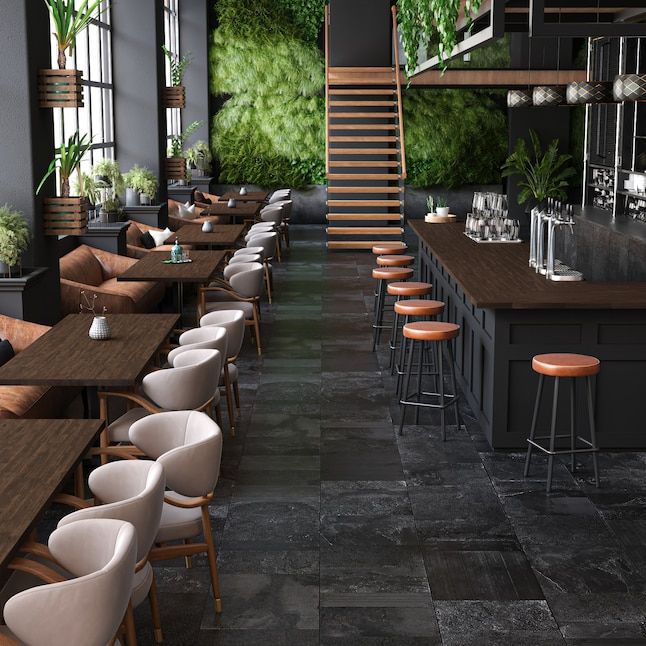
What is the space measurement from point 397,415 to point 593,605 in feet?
9.84

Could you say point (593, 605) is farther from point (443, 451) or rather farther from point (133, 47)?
point (133, 47)

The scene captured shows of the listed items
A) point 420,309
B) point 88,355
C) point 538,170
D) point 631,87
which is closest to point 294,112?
point 538,170

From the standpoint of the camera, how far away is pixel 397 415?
7238 mm

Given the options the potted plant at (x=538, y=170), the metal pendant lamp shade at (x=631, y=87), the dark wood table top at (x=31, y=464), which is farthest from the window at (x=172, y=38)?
the dark wood table top at (x=31, y=464)

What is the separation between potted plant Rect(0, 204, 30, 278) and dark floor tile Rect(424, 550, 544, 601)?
371cm

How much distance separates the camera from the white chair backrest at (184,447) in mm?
3992

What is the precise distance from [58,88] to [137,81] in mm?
5557

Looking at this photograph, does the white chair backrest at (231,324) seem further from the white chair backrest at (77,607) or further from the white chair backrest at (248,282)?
the white chair backrest at (77,607)

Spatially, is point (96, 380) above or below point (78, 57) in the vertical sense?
below

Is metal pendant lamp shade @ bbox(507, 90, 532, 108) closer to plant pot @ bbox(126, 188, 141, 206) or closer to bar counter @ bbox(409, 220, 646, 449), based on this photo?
plant pot @ bbox(126, 188, 141, 206)

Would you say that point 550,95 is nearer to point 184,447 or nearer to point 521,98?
point 521,98

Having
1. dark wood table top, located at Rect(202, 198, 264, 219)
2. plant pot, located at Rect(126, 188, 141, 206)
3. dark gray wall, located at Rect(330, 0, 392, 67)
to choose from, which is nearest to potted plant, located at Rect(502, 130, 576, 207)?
dark gray wall, located at Rect(330, 0, 392, 67)

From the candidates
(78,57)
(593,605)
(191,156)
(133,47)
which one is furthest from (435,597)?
(191,156)

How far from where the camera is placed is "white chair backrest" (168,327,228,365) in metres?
5.88
